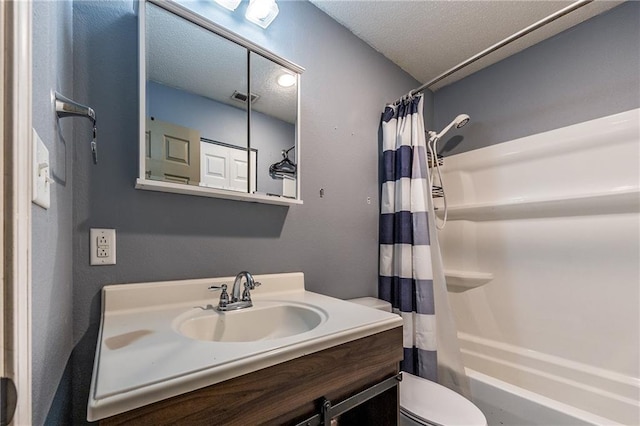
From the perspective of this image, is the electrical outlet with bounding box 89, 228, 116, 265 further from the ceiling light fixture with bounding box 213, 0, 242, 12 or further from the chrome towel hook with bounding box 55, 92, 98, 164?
the ceiling light fixture with bounding box 213, 0, 242, 12

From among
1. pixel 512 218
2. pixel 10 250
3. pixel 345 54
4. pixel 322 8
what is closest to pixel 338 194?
pixel 345 54

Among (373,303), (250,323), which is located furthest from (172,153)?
(373,303)

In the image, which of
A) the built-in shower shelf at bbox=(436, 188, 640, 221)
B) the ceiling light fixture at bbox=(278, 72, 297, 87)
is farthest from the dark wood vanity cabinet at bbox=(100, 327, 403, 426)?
the built-in shower shelf at bbox=(436, 188, 640, 221)

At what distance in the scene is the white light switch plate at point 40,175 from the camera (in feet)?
1.41

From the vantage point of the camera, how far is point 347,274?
1.54 m

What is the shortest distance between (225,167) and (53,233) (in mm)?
592

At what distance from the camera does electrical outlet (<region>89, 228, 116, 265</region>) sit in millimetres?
851

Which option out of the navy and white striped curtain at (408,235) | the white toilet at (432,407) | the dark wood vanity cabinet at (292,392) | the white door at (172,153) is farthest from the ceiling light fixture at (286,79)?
the white toilet at (432,407)

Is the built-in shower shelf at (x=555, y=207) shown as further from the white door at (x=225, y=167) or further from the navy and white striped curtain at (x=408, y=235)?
the white door at (x=225, y=167)

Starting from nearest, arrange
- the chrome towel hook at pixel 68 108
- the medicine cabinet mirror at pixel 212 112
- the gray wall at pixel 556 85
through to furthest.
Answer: the chrome towel hook at pixel 68 108, the medicine cabinet mirror at pixel 212 112, the gray wall at pixel 556 85

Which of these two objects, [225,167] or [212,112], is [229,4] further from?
[225,167]

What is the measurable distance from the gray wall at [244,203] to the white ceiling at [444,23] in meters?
0.10

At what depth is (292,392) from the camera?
2.06 feet

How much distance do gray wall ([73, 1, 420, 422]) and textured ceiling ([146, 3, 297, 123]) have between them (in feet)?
0.24
